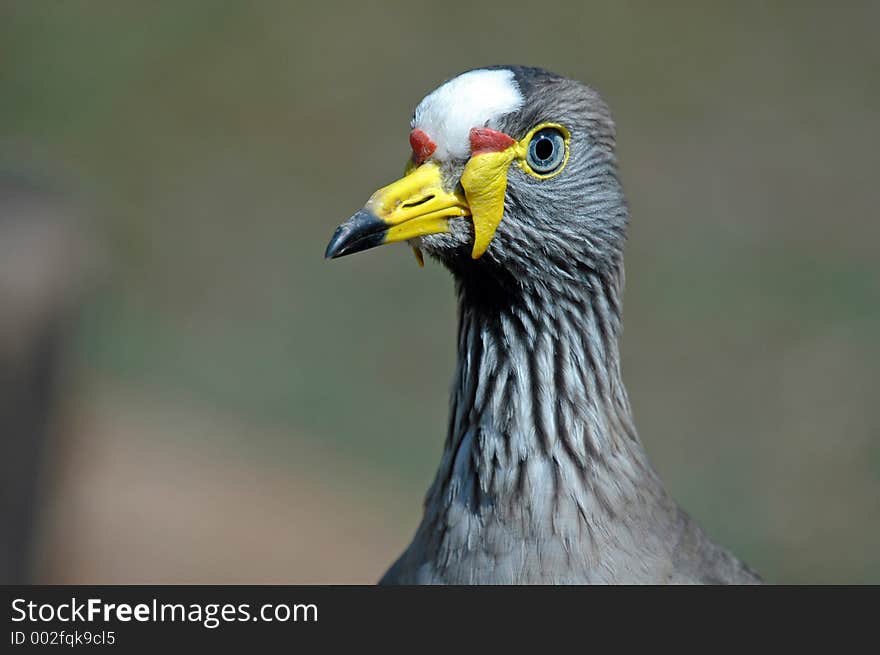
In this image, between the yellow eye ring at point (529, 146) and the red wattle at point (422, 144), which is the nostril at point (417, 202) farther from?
the yellow eye ring at point (529, 146)

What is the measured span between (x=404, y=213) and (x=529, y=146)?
0.60 meters

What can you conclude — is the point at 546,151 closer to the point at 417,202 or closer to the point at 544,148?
the point at 544,148

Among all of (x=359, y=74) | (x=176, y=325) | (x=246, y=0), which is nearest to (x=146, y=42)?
(x=246, y=0)

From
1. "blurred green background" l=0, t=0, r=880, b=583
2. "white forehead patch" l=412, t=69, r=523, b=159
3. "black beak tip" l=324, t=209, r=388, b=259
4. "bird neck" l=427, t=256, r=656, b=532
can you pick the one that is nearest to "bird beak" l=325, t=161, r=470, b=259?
"black beak tip" l=324, t=209, r=388, b=259

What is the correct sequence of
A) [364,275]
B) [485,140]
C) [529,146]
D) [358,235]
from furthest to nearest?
[364,275] → [529,146] → [485,140] → [358,235]

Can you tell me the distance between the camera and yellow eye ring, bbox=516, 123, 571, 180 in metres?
4.74

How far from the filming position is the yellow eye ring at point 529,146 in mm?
4742

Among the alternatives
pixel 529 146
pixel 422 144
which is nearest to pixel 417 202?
pixel 422 144

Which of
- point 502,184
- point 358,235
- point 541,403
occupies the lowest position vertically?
point 541,403

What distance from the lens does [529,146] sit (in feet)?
15.6

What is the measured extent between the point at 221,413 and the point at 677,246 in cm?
563

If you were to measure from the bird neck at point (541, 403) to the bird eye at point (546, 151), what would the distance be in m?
0.46

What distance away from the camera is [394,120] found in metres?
16.6

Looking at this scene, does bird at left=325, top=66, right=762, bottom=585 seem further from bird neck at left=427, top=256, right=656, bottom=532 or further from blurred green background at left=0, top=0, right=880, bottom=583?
blurred green background at left=0, top=0, right=880, bottom=583
